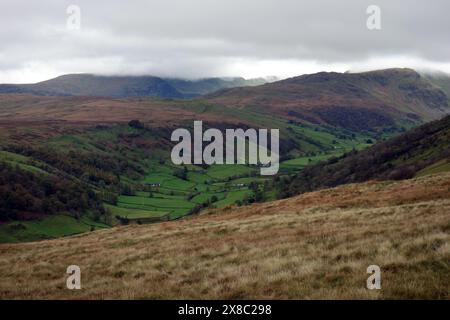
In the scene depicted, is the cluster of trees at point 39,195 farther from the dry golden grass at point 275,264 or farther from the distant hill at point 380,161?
the dry golden grass at point 275,264

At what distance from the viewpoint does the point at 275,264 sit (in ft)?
52.8

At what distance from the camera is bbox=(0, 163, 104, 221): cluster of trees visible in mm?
164625

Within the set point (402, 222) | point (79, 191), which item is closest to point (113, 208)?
point (79, 191)

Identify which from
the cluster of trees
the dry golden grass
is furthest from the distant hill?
the dry golden grass

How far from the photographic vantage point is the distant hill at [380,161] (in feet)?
483

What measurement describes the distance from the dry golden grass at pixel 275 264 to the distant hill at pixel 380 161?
368 feet

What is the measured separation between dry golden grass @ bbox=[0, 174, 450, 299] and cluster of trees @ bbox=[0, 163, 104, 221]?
14813 cm

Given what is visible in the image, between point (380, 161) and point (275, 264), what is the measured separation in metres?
163

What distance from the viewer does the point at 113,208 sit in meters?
176

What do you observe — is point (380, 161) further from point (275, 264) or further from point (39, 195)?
point (275, 264)
